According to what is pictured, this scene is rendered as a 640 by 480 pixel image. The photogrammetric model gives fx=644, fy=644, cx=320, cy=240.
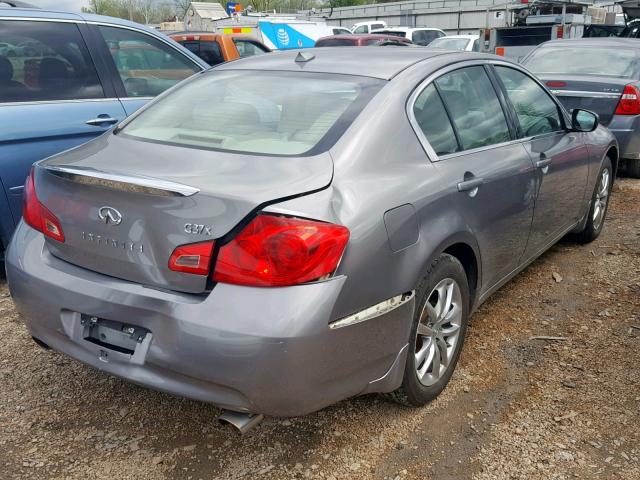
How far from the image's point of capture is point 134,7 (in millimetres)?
63875

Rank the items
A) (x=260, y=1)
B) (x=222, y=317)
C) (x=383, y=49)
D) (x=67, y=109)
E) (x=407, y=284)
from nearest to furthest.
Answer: (x=222, y=317) → (x=407, y=284) → (x=383, y=49) → (x=67, y=109) → (x=260, y=1)

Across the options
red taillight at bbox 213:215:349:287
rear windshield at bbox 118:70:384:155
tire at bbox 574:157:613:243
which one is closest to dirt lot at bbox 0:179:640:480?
red taillight at bbox 213:215:349:287

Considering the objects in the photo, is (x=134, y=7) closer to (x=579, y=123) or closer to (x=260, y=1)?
(x=260, y=1)

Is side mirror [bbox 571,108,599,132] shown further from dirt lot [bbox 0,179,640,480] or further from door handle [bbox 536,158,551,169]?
dirt lot [bbox 0,179,640,480]

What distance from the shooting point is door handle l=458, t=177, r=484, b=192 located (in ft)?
9.52

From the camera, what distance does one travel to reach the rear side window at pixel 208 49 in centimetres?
955

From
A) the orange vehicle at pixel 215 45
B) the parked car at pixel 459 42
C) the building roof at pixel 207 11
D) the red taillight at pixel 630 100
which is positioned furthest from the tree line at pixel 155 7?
the red taillight at pixel 630 100

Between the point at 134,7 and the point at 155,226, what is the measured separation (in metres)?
68.1

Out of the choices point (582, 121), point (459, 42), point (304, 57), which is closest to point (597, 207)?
point (582, 121)

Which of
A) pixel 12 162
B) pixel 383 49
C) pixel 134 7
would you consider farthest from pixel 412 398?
pixel 134 7

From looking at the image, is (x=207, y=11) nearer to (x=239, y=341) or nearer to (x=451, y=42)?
(x=451, y=42)

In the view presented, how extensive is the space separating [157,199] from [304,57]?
1.36 meters

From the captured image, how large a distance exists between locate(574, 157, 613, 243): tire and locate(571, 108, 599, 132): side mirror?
559mm

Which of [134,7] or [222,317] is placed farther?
[134,7]
